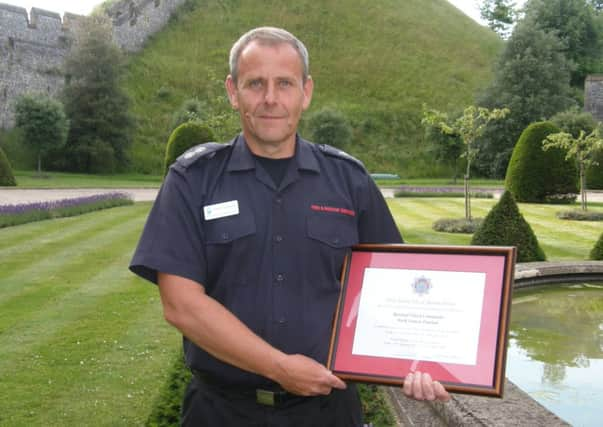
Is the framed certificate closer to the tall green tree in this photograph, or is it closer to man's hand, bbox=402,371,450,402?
man's hand, bbox=402,371,450,402

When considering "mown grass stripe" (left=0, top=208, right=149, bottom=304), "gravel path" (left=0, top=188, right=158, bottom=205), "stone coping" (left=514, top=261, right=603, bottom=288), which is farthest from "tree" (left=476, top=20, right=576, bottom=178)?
"stone coping" (left=514, top=261, right=603, bottom=288)

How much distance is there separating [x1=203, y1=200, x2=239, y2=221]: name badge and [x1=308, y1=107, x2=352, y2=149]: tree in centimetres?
3535

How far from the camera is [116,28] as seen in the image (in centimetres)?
4650

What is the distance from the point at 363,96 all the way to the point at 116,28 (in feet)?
54.8

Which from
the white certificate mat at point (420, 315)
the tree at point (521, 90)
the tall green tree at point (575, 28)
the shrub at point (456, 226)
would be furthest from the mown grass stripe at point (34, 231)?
the tall green tree at point (575, 28)

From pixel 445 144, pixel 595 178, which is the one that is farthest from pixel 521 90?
pixel 595 178

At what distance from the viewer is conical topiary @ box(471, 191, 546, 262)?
32.6 ft

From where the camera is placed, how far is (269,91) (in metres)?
2.19

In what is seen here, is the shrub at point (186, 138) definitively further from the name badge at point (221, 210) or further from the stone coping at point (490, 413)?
the name badge at point (221, 210)

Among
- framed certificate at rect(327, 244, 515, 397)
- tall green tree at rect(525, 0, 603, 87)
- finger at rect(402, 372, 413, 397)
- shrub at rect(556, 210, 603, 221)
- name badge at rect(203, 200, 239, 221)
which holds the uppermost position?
tall green tree at rect(525, 0, 603, 87)

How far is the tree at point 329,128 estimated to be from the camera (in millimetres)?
37594

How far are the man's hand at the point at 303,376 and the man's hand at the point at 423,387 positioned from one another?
21cm

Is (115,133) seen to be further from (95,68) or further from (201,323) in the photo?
(201,323)

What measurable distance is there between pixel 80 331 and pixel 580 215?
14.5 metres
